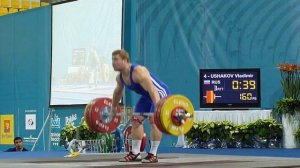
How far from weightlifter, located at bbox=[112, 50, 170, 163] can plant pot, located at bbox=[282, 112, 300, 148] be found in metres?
4.43

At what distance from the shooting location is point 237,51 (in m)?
11.5

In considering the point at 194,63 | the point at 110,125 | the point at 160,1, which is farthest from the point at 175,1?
the point at 110,125

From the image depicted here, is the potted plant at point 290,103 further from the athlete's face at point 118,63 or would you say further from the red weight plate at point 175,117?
the athlete's face at point 118,63

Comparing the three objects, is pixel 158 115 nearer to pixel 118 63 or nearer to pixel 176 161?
pixel 118 63

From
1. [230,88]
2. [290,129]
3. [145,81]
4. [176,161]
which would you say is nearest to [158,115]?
[145,81]

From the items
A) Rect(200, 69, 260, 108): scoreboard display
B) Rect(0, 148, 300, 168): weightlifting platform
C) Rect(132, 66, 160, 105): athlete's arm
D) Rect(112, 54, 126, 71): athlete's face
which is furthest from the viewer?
Rect(200, 69, 260, 108): scoreboard display

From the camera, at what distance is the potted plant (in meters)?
10.3

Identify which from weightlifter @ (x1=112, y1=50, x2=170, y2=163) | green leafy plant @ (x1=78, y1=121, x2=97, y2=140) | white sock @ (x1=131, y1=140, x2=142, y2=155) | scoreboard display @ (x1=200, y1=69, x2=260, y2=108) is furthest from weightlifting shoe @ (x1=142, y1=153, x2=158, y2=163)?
scoreboard display @ (x1=200, y1=69, x2=260, y2=108)

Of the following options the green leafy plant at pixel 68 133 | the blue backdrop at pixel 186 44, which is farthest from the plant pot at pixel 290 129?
the green leafy plant at pixel 68 133

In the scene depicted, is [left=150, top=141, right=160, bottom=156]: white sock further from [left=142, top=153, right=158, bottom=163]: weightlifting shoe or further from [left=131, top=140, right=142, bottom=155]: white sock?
[left=131, top=140, right=142, bottom=155]: white sock

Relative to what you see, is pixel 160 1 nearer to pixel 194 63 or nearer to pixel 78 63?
pixel 194 63

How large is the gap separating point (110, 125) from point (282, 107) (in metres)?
4.65

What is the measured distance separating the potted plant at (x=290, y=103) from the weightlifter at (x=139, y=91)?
4.45 m

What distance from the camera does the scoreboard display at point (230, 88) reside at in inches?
426
